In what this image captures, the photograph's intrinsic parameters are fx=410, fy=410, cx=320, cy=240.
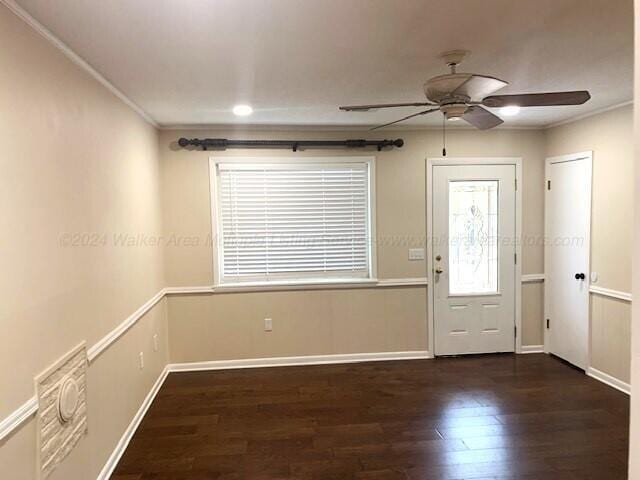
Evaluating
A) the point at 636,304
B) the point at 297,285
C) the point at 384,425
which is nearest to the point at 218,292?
the point at 297,285

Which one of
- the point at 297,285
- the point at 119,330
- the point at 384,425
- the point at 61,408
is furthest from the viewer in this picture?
the point at 297,285

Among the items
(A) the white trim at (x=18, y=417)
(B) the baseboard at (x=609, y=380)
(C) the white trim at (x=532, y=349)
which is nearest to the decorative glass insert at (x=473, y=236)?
(C) the white trim at (x=532, y=349)

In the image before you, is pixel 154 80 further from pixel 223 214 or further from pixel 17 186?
pixel 223 214

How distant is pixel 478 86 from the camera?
2.06m

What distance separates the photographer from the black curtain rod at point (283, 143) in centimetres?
403

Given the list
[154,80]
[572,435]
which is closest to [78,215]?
[154,80]

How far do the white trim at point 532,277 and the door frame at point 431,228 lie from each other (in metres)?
0.07

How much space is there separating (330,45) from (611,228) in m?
3.07

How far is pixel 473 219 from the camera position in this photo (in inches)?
174

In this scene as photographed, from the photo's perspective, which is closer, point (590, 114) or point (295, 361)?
point (590, 114)

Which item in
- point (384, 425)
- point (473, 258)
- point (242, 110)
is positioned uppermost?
point (242, 110)

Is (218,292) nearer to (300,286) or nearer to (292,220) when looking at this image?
(300,286)

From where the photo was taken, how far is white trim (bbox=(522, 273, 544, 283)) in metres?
4.50

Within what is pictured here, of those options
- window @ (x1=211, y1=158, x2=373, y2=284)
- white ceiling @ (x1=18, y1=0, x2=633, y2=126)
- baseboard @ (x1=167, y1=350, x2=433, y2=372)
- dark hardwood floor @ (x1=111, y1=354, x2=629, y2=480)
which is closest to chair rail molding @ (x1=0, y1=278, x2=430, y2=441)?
baseboard @ (x1=167, y1=350, x2=433, y2=372)
